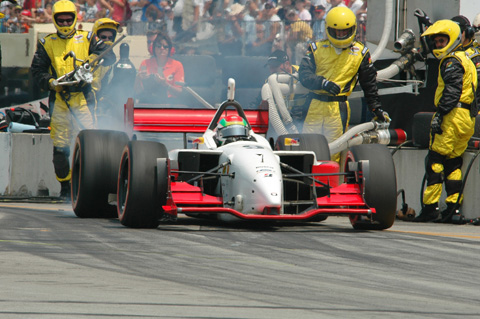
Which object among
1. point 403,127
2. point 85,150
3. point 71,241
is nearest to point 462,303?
point 71,241

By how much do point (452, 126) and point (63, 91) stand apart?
532cm

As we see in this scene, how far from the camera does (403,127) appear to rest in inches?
535

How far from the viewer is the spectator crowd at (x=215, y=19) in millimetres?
18469

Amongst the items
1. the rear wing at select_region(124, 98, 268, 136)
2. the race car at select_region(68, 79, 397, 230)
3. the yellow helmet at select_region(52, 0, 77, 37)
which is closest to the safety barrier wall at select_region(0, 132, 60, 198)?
the yellow helmet at select_region(52, 0, 77, 37)

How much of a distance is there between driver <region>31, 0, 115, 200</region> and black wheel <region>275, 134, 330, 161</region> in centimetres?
354

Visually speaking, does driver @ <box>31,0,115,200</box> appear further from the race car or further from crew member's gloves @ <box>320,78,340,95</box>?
crew member's gloves @ <box>320,78,340,95</box>

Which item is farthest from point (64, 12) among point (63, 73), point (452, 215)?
point (452, 215)

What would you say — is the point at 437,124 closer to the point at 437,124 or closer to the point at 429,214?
the point at 437,124

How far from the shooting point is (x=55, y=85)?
500 inches

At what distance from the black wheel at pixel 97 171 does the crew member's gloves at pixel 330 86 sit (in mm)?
2981

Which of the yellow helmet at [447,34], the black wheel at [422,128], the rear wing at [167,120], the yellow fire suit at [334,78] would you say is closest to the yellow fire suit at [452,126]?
the yellow helmet at [447,34]

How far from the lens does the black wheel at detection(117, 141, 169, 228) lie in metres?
8.38

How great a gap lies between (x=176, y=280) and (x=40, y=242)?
218 centimetres

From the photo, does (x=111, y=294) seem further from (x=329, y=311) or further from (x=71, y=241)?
(x=71, y=241)
